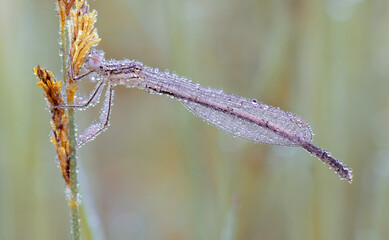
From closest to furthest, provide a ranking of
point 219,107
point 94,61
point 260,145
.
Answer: point 94,61
point 219,107
point 260,145

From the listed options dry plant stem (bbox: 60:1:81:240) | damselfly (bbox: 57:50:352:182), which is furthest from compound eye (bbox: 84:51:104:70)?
dry plant stem (bbox: 60:1:81:240)

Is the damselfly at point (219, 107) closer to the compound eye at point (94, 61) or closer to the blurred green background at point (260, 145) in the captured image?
the compound eye at point (94, 61)

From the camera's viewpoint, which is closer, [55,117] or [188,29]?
→ [55,117]

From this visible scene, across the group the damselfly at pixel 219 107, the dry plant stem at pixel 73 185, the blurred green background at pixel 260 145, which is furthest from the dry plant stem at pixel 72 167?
the blurred green background at pixel 260 145

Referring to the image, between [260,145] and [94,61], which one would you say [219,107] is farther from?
[94,61]

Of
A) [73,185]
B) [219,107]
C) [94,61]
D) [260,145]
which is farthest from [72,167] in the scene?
[260,145]

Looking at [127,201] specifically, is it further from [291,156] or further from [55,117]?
[55,117]
